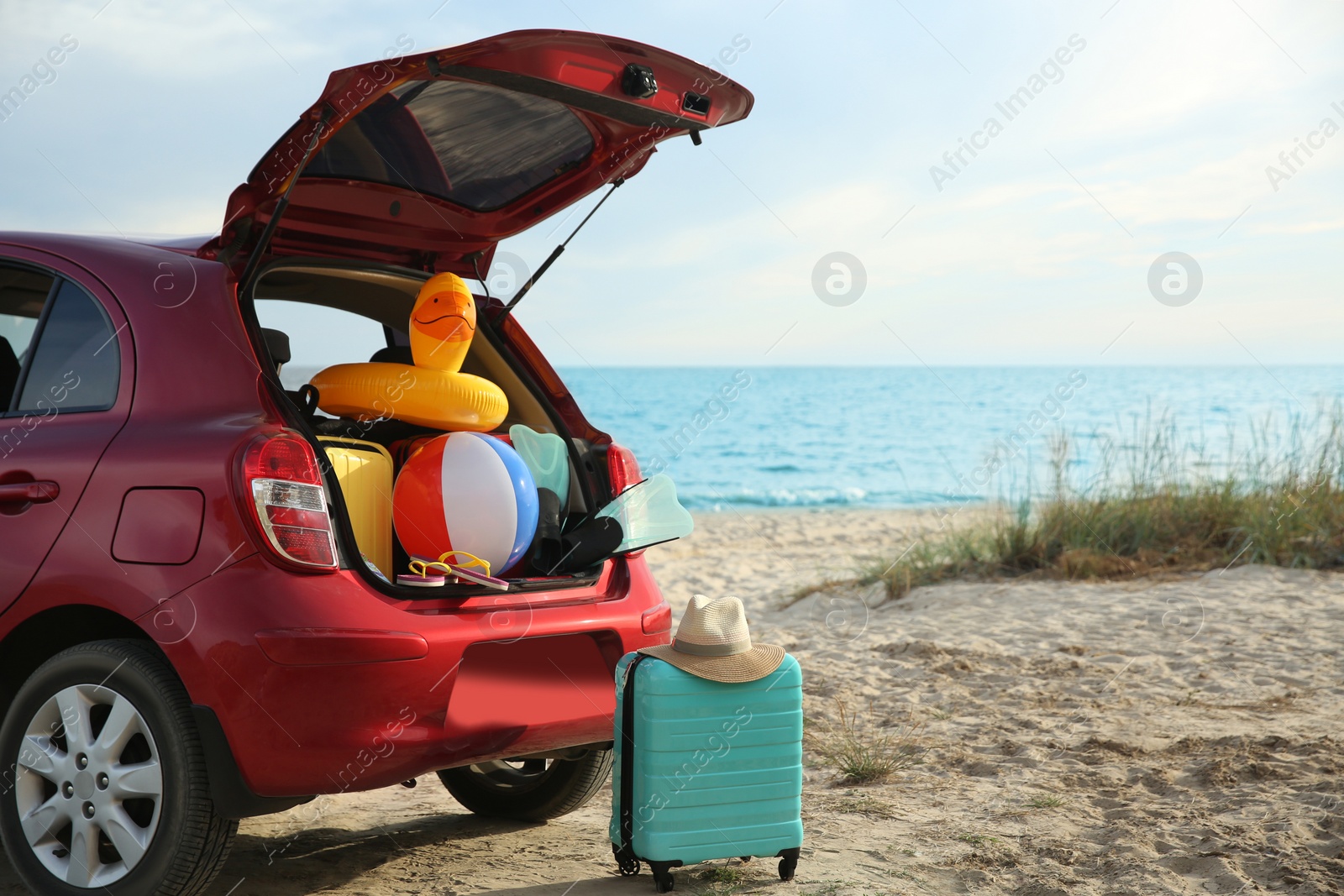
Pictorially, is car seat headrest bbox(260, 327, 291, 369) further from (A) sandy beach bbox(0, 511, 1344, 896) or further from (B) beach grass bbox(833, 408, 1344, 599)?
(B) beach grass bbox(833, 408, 1344, 599)

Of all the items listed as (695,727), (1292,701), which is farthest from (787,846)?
(1292,701)

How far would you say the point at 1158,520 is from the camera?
8.76 metres

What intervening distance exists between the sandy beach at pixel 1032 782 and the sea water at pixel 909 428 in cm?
172

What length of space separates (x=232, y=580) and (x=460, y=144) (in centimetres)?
169

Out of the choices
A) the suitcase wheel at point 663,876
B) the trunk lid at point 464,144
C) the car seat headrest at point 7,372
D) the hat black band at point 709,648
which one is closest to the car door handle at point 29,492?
the car seat headrest at point 7,372

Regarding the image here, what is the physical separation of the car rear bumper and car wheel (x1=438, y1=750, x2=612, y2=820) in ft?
2.86

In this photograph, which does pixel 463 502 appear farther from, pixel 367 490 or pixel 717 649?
pixel 717 649

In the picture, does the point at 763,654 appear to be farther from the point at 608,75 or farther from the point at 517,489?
the point at 608,75

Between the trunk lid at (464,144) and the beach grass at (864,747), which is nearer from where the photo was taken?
the trunk lid at (464,144)

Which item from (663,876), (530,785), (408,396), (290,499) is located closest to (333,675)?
(290,499)

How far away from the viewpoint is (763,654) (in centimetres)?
306

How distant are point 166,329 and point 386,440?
0.89m

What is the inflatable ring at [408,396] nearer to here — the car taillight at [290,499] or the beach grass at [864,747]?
the car taillight at [290,499]

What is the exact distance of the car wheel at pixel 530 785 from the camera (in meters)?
3.57
